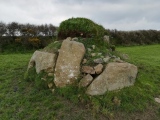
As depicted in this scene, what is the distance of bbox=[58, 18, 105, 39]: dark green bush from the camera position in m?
7.71

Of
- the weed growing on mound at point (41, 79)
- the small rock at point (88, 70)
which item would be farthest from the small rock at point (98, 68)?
the weed growing on mound at point (41, 79)

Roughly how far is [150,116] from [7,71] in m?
5.55

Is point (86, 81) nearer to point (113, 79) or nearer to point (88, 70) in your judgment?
point (88, 70)

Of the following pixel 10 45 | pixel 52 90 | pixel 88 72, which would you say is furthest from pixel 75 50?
pixel 10 45

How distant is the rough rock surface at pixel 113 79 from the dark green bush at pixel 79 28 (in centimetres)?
181

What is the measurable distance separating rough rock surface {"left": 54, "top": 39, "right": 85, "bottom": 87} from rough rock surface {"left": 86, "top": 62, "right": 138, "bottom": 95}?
67 centimetres

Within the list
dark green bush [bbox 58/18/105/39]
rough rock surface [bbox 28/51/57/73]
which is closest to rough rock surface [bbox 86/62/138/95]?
rough rock surface [bbox 28/51/57/73]

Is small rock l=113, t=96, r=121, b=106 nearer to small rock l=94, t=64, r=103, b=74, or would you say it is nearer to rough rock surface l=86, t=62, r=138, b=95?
rough rock surface l=86, t=62, r=138, b=95

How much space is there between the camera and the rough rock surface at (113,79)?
5.90 meters

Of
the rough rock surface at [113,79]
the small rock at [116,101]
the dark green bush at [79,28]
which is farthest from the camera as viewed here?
the dark green bush at [79,28]

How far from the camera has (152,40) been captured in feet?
80.1

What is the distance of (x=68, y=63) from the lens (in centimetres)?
648

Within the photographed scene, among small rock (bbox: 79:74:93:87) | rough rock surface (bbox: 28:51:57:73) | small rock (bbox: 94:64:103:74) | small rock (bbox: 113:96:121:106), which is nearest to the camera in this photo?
small rock (bbox: 113:96:121:106)

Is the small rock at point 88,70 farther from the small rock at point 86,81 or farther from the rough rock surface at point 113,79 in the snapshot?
the rough rock surface at point 113,79
